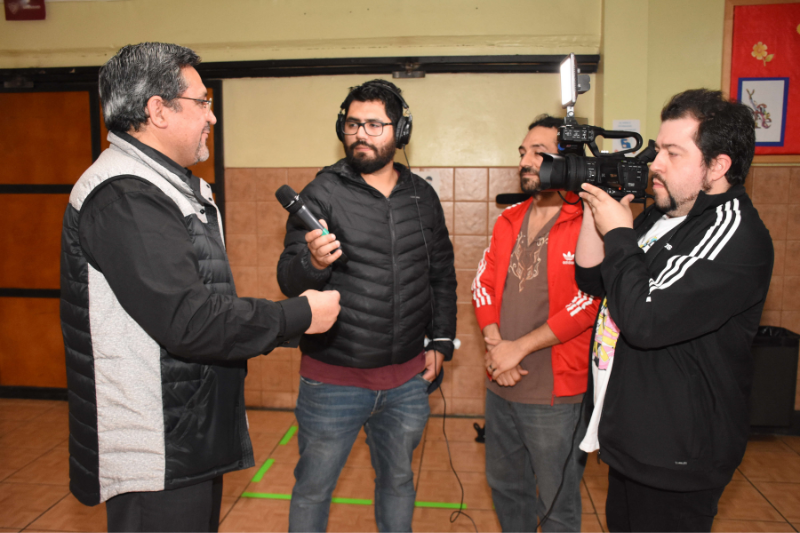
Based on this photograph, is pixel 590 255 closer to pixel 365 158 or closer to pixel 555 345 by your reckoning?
pixel 555 345

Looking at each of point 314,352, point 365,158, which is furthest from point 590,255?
point 314,352

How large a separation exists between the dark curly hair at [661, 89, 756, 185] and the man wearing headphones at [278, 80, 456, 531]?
0.92m

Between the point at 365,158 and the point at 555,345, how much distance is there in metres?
0.94

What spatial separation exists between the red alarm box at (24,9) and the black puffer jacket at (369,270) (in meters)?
2.99

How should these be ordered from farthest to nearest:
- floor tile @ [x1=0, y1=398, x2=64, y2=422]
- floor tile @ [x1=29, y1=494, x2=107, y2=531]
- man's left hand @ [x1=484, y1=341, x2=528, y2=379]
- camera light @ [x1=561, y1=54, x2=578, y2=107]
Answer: floor tile @ [x1=0, y1=398, x2=64, y2=422] < floor tile @ [x1=29, y1=494, x2=107, y2=531] < man's left hand @ [x1=484, y1=341, x2=528, y2=379] < camera light @ [x1=561, y1=54, x2=578, y2=107]

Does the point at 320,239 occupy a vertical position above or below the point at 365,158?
below

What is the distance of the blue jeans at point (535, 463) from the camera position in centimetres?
177

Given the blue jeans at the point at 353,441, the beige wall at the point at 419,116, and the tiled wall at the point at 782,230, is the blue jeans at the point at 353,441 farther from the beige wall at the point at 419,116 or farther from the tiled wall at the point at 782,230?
the tiled wall at the point at 782,230

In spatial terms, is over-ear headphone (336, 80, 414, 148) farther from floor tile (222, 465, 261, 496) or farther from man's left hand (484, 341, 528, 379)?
floor tile (222, 465, 261, 496)

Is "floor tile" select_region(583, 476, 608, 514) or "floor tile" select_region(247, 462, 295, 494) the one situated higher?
"floor tile" select_region(247, 462, 295, 494)

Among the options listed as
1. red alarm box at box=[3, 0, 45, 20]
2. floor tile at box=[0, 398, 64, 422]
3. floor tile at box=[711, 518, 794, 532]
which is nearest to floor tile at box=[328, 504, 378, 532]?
floor tile at box=[711, 518, 794, 532]

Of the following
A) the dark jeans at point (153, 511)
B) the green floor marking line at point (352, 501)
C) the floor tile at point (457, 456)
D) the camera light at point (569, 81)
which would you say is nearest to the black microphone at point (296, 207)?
the dark jeans at point (153, 511)

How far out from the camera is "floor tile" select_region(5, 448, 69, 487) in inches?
105

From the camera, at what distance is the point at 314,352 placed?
1.75 m
